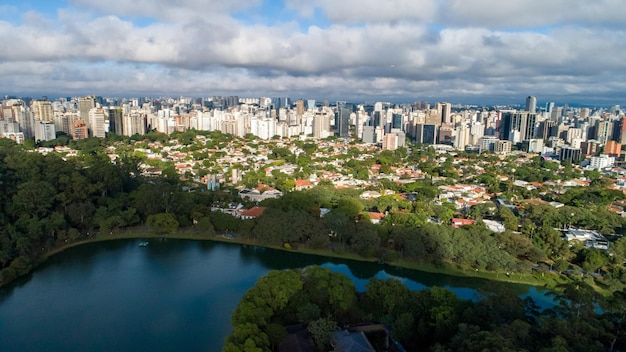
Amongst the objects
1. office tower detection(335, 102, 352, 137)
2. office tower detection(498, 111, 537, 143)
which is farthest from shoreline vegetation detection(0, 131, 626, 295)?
office tower detection(335, 102, 352, 137)

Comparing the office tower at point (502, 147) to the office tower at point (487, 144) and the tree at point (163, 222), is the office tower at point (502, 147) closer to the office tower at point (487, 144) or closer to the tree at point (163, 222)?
the office tower at point (487, 144)

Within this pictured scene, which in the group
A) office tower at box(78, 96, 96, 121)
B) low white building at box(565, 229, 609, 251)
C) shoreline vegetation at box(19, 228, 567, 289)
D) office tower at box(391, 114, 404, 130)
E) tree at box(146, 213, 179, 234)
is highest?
office tower at box(78, 96, 96, 121)

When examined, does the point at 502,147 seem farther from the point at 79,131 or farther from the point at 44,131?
the point at 44,131

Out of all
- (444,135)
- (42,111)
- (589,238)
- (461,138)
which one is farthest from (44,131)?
(589,238)

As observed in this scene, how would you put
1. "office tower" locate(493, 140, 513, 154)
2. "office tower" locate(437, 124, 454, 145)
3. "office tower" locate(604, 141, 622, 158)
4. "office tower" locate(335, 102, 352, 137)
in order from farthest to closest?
1. "office tower" locate(335, 102, 352, 137)
2. "office tower" locate(437, 124, 454, 145)
3. "office tower" locate(493, 140, 513, 154)
4. "office tower" locate(604, 141, 622, 158)

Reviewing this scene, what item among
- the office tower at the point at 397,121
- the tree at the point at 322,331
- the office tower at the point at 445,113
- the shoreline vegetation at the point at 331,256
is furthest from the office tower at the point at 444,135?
the tree at the point at 322,331

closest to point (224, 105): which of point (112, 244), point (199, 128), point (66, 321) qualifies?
point (199, 128)

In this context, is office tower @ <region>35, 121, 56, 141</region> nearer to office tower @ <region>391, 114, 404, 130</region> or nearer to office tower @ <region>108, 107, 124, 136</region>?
office tower @ <region>108, 107, 124, 136</region>
